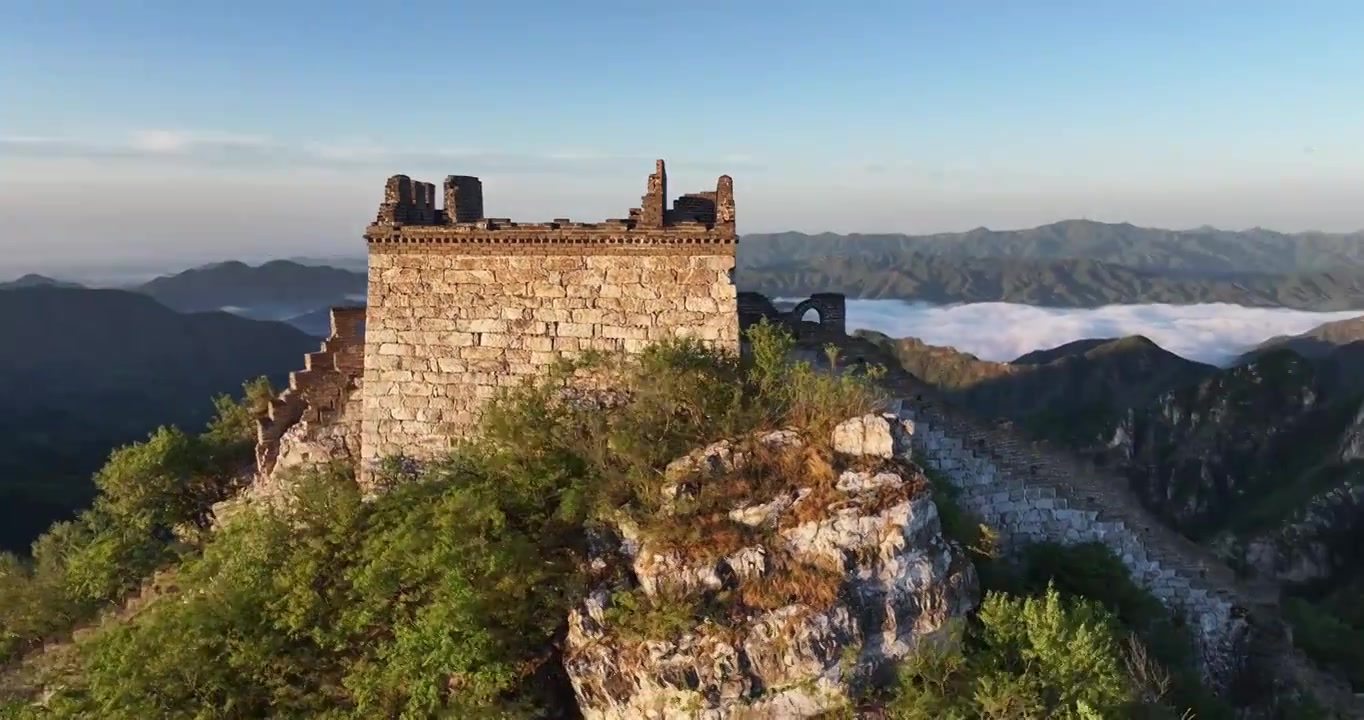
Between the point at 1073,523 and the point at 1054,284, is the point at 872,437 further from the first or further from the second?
the point at 1054,284

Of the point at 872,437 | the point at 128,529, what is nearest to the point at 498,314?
the point at 872,437

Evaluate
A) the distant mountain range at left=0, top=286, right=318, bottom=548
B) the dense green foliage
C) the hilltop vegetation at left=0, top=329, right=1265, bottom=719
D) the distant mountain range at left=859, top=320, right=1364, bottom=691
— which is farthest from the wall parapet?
the distant mountain range at left=0, top=286, right=318, bottom=548

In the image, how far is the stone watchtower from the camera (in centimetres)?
1450

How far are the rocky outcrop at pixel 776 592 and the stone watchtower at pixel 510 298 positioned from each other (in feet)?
10.8

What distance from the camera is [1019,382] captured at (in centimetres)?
8494

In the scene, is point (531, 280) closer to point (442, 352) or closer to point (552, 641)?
point (442, 352)

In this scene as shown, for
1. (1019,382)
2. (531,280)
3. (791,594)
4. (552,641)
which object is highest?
(531,280)

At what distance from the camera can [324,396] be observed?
57.3 feet

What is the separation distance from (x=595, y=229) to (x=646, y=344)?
2.19 metres

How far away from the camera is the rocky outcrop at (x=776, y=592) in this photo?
→ 1086 cm

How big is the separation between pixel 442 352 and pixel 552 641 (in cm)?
600

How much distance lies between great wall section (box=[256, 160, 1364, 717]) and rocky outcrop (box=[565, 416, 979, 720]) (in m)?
2.98

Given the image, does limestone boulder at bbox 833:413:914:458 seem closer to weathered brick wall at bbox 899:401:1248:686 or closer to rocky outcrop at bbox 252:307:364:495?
weathered brick wall at bbox 899:401:1248:686

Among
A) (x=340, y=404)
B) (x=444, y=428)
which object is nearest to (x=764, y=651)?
(x=444, y=428)
